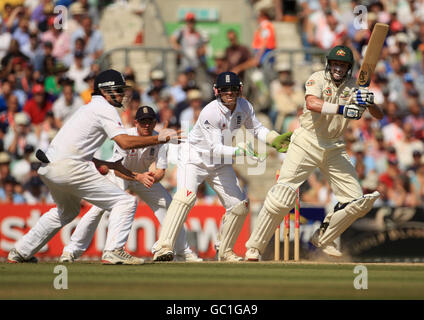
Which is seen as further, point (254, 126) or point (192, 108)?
point (192, 108)

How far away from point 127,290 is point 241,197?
2886 mm

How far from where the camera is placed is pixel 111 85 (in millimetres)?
8969

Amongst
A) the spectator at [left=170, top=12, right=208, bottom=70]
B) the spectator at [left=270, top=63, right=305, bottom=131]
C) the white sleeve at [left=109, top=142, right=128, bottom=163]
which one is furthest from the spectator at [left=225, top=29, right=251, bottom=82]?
the white sleeve at [left=109, top=142, right=128, bottom=163]

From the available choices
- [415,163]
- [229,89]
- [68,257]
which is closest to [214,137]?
[229,89]

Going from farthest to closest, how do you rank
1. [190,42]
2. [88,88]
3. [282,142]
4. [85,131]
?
[190,42]
[88,88]
[282,142]
[85,131]

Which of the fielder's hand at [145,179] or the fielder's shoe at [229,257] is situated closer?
the fielder's hand at [145,179]

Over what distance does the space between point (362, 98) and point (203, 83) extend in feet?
23.1

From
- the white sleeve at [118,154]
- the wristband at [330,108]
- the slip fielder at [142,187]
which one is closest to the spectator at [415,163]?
the slip fielder at [142,187]

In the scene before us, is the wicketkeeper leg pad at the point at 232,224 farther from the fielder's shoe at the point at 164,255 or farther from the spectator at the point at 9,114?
the spectator at the point at 9,114

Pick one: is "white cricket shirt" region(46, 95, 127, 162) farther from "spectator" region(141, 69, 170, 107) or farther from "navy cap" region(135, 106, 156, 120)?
"spectator" region(141, 69, 170, 107)

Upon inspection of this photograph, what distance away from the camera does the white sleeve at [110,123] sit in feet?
28.7

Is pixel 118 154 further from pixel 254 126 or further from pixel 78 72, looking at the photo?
pixel 78 72

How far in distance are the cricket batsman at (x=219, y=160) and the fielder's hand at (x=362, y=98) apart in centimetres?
113
